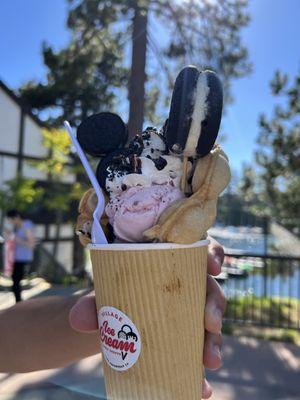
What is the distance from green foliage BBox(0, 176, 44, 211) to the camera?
1050cm

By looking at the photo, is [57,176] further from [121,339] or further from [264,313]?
[121,339]

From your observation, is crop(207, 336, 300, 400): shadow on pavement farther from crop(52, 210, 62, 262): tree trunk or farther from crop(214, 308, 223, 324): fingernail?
crop(52, 210, 62, 262): tree trunk

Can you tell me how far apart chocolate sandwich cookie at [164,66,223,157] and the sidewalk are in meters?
1.63

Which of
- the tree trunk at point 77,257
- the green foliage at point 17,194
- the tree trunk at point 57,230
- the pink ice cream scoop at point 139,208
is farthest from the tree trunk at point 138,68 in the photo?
the tree trunk at point 77,257

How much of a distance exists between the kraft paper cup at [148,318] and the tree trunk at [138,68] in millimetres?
3987

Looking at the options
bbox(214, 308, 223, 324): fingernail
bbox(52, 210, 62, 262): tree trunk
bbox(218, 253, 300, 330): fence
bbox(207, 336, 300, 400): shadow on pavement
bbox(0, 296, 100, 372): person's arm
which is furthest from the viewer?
bbox(52, 210, 62, 262): tree trunk

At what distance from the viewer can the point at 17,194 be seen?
34.6 ft

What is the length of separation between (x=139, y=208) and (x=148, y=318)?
0.32 meters

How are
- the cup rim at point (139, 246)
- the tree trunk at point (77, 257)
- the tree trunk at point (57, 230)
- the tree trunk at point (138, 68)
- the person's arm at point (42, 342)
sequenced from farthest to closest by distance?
1. the tree trunk at point (77, 257)
2. the tree trunk at point (57, 230)
3. the tree trunk at point (138, 68)
4. the person's arm at point (42, 342)
5. the cup rim at point (139, 246)

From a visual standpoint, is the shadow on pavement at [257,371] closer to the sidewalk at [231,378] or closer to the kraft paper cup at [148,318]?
the sidewalk at [231,378]

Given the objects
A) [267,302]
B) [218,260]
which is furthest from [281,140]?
[218,260]

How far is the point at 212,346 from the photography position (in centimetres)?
132

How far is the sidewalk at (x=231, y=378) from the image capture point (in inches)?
111

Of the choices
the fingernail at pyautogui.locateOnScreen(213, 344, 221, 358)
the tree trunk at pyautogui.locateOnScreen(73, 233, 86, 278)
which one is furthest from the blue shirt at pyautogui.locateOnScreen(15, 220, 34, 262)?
the fingernail at pyautogui.locateOnScreen(213, 344, 221, 358)
